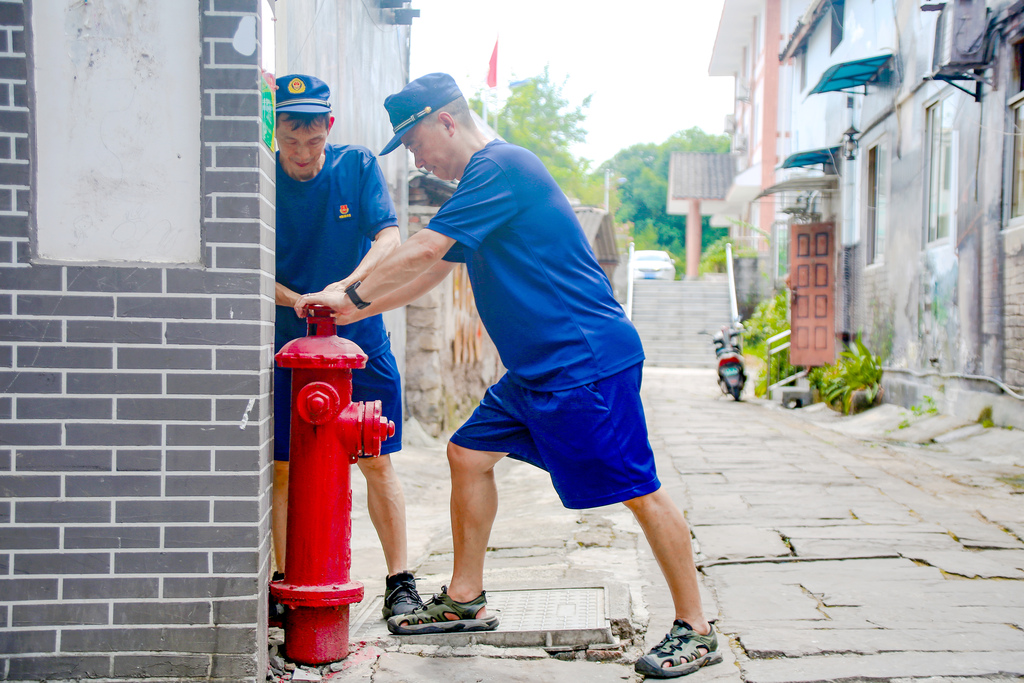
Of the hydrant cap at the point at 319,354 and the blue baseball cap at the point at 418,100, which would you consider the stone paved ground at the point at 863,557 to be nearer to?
the hydrant cap at the point at 319,354

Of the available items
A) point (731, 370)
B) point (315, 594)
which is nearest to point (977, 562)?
point (315, 594)

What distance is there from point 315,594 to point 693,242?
3247 cm

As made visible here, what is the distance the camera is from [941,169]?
9.48 metres

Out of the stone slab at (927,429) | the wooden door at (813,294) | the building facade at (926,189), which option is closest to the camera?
the building facade at (926,189)

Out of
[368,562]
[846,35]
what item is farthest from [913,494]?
[846,35]

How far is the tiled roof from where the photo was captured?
34.0 m

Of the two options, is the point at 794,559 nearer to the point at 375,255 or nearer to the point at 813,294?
the point at 375,255

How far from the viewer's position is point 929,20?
32.0 feet

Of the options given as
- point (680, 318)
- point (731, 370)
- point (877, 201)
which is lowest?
point (731, 370)

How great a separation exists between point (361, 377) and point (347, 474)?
1.71ft

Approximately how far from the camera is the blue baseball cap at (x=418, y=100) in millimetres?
2557

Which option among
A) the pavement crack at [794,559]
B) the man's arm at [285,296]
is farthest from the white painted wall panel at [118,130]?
the pavement crack at [794,559]

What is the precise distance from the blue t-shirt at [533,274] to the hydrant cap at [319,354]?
0.41 m

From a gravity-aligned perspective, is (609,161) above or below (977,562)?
above
